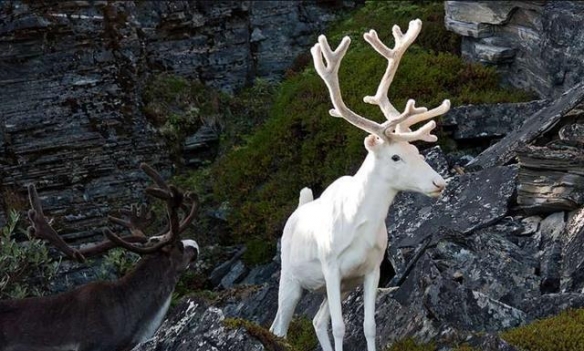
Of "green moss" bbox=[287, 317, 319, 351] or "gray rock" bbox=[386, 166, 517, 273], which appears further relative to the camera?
"gray rock" bbox=[386, 166, 517, 273]

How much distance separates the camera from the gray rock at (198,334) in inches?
376

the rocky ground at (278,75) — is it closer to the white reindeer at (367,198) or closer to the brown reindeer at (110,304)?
the brown reindeer at (110,304)

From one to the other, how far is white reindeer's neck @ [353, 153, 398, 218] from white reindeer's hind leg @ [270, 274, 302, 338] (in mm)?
1134

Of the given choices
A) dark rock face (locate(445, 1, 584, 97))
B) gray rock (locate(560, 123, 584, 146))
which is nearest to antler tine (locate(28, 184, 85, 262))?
gray rock (locate(560, 123, 584, 146))

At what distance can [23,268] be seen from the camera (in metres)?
14.8

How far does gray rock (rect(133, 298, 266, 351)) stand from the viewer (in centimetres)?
955

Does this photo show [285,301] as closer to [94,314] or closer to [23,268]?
[94,314]

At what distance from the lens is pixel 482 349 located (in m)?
9.35

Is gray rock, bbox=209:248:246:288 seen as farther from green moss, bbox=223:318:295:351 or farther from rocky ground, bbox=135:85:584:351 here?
green moss, bbox=223:318:295:351

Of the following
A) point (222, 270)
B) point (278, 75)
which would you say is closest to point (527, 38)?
point (278, 75)

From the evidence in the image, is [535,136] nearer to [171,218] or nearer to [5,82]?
[171,218]

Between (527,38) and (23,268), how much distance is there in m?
6.90

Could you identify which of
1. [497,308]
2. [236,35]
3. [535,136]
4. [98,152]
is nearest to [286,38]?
[236,35]

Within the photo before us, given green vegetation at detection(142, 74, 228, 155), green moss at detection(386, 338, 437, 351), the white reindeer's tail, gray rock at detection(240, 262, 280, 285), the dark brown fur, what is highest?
the white reindeer's tail
